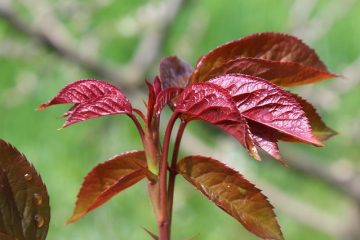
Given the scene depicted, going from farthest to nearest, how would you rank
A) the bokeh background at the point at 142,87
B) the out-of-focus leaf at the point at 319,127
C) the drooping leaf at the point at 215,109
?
the bokeh background at the point at 142,87 < the out-of-focus leaf at the point at 319,127 < the drooping leaf at the point at 215,109

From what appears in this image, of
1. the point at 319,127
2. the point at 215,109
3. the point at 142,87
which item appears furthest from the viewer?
the point at 142,87

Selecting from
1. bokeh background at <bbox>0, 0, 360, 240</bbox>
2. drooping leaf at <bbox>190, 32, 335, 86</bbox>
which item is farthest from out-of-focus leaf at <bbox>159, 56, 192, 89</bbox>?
bokeh background at <bbox>0, 0, 360, 240</bbox>

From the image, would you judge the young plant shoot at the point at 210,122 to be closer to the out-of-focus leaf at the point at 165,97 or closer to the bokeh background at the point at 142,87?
the out-of-focus leaf at the point at 165,97

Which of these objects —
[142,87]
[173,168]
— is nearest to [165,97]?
[173,168]

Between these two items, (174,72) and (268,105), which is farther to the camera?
(174,72)

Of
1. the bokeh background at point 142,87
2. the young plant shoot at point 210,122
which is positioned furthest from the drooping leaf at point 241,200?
the bokeh background at point 142,87

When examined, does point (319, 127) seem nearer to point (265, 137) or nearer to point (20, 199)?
point (265, 137)
